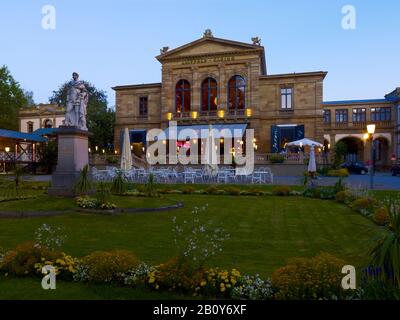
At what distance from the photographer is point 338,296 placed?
167 inches

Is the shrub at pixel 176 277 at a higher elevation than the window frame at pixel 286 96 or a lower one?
lower

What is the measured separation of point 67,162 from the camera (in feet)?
42.9

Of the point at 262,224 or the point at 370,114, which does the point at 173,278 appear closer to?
the point at 262,224

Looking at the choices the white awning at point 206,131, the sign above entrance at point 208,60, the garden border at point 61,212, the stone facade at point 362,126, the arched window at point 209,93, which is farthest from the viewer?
the stone facade at point 362,126

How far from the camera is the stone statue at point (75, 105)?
13.6 meters

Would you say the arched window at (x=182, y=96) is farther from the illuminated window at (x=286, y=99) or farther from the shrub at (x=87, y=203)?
the shrub at (x=87, y=203)

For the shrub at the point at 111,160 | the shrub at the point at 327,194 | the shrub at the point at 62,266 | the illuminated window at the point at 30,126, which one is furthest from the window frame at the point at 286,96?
the illuminated window at the point at 30,126

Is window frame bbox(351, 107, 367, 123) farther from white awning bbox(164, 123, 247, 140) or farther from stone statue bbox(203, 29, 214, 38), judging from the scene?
stone statue bbox(203, 29, 214, 38)

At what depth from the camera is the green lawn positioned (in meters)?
5.98

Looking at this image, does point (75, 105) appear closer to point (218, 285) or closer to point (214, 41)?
point (218, 285)

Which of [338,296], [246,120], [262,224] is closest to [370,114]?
[246,120]

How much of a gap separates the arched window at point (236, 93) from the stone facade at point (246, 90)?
1.54 ft

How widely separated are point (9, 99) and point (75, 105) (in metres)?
48.3

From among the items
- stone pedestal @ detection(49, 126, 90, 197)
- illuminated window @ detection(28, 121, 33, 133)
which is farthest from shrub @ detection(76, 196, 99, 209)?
illuminated window @ detection(28, 121, 33, 133)
